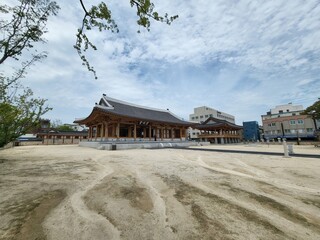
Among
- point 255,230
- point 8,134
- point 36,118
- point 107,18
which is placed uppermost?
point 107,18

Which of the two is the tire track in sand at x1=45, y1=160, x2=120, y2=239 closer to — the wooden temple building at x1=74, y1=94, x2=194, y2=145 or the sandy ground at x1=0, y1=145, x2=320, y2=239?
the sandy ground at x1=0, y1=145, x2=320, y2=239

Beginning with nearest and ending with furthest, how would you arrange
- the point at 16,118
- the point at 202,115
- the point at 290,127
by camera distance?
the point at 16,118, the point at 290,127, the point at 202,115

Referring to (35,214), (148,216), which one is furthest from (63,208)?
(148,216)

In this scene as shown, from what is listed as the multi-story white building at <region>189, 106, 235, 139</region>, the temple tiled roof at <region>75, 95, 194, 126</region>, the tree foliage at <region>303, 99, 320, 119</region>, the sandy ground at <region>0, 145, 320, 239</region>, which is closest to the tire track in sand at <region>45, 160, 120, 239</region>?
the sandy ground at <region>0, 145, 320, 239</region>

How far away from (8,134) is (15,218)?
999 centimetres

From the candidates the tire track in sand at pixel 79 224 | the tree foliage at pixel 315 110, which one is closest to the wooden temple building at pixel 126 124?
the tire track in sand at pixel 79 224

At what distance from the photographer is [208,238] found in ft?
6.60

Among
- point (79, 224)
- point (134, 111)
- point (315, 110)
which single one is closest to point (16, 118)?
point (79, 224)

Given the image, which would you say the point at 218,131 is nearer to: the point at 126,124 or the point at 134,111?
the point at 134,111

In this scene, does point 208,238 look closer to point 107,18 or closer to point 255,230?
point 255,230

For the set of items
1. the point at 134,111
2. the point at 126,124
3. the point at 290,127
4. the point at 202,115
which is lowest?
the point at 126,124

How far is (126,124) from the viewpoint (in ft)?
70.3

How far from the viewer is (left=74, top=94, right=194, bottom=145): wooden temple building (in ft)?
62.3

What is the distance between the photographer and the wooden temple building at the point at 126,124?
19.0 metres
